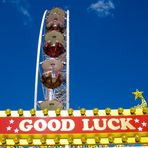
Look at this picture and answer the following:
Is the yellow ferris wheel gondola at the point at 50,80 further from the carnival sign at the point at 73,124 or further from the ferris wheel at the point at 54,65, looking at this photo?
the carnival sign at the point at 73,124

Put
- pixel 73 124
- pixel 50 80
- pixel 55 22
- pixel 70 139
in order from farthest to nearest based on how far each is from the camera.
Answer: pixel 55 22, pixel 50 80, pixel 73 124, pixel 70 139

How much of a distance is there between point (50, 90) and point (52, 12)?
309 inches

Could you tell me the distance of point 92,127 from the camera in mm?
13875

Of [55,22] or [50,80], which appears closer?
[50,80]

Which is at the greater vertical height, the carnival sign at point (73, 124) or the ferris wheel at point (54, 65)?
the ferris wheel at point (54, 65)

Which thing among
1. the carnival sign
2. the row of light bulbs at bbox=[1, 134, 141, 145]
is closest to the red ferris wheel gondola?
the carnival sign

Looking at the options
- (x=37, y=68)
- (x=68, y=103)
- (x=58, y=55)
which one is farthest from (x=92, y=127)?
(x=58, y=55)

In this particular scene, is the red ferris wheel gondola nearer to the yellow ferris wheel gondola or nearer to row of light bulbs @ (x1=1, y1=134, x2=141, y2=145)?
the yellow ferris wheel gondola

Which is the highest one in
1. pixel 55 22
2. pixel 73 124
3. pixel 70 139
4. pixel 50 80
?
pixel 55 22

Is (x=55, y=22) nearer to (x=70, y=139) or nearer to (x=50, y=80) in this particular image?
(x=50, y=80)

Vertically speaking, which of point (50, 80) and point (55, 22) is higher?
point (55, 22)

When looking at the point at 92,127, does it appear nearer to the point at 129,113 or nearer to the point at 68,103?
the point at 129,113

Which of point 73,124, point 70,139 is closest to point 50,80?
point 73,124

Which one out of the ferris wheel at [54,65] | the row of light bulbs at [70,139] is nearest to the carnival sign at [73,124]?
the row of light bulbs at [70,139]
